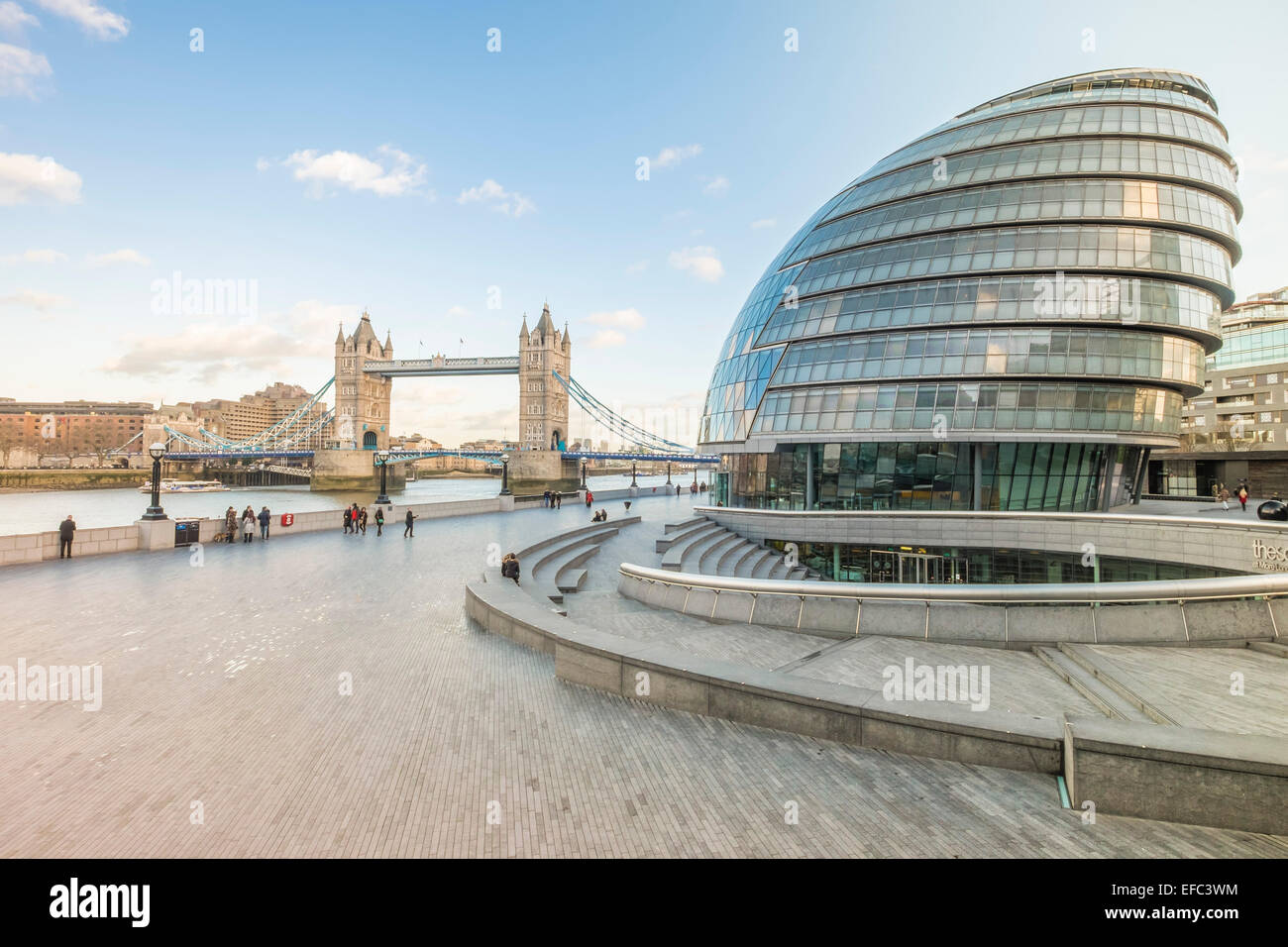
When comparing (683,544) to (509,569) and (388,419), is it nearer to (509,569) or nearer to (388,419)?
(509,569)

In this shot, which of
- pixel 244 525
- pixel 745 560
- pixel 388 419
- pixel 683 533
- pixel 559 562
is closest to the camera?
pixel 559 562

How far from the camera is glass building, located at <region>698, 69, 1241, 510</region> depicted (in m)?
30.5

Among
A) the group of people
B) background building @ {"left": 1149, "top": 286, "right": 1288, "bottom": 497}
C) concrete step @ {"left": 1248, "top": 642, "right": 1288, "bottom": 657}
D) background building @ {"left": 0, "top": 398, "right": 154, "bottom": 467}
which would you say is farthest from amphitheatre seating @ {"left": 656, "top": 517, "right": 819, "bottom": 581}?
background building @ {"left": 0, "top": 398, "right": 154, "bottom": 467}

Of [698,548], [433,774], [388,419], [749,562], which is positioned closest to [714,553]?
[698,548]

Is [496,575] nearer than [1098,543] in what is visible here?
Yes

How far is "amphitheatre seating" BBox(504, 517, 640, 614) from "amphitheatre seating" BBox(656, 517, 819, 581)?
289 cm

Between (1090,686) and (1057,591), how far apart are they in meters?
2.76

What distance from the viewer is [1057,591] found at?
35.2 ft

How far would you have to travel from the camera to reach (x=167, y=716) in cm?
668

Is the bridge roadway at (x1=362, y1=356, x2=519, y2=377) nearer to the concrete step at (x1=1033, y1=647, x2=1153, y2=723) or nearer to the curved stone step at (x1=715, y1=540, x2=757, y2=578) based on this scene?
the curved stone step at (x1=715, y1=540, x2=757, y2=578)

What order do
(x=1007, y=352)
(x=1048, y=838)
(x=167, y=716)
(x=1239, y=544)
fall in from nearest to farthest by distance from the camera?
(x=1048, y=838)
(x=167, y=716)
(x=1239, y=544)
(x=1007, y=352)
